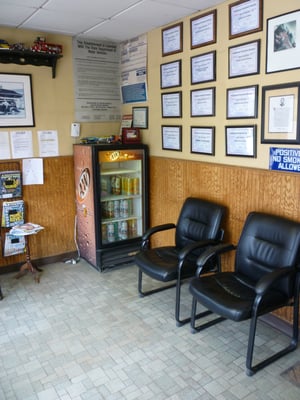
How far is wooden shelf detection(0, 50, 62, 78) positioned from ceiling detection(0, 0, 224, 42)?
244 millimetres

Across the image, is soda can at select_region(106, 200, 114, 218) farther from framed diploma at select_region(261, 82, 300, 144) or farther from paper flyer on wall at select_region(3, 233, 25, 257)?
framed diploma at select_region(261, 82, 300, 144)

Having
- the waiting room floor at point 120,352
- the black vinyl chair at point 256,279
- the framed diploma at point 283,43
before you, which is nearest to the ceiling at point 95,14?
the framed diploma at point 283,43

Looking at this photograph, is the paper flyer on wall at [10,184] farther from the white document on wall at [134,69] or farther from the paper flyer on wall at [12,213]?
the white document on wall at [134,69]

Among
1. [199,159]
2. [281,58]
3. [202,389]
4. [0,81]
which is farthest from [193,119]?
[202,389]

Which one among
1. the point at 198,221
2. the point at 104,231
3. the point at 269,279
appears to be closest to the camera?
the point at 269,279

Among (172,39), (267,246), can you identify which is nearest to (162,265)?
(267,246)

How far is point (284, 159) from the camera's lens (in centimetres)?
254

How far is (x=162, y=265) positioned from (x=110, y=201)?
54.5 inches

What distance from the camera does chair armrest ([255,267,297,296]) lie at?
207 centimetres

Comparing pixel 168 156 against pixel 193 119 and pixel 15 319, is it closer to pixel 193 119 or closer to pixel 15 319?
pixel 193 119

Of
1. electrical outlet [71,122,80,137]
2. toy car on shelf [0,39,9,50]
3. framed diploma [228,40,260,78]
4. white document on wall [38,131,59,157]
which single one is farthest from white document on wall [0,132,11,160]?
framed diploma [228,40,260,78]

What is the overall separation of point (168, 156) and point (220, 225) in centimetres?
107

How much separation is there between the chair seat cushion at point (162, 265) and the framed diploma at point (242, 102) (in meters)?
1.24

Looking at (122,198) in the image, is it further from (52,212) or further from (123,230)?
(52,212)
